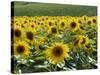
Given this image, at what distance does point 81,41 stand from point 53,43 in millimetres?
266

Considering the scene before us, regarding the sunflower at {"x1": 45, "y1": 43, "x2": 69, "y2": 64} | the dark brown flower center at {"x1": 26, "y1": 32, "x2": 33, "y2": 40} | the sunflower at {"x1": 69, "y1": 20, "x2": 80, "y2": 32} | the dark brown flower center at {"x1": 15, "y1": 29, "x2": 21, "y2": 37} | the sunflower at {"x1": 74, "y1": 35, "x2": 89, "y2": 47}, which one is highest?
the sunflower at {"x1": 69, "y1": 20, "x2": 80, "y2": 32}

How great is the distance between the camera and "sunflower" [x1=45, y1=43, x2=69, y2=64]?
2053 mm

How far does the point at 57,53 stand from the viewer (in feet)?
6.81

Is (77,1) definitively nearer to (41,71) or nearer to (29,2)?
(29,2)

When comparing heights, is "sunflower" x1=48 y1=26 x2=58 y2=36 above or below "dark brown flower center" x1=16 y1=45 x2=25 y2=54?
above

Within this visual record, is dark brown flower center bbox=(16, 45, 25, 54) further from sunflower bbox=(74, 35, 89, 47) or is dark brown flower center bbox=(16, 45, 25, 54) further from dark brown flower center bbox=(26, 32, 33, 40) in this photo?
sunflower bbox=(74, 35, 89, 47)

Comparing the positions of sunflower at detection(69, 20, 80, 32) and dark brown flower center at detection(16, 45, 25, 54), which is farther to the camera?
sunflower at detection(69, 20, 80, 32)

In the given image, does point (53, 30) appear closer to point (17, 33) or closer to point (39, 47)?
point (39, 47)

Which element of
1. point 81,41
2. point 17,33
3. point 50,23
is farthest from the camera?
point 81,41

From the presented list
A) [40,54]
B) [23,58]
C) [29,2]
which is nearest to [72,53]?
[40,54]

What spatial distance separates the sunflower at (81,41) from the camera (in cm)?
215

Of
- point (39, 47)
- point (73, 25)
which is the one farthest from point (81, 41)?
point (39, 47)

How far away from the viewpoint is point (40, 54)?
202 centimetres

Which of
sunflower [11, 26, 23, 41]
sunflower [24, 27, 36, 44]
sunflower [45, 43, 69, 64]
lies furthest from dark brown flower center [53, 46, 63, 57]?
sunflower [11, 26, 23, 41]
